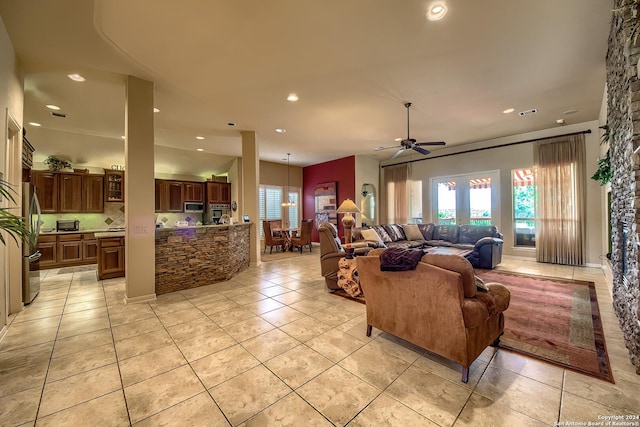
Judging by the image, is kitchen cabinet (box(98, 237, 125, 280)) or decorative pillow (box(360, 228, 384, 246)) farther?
decorative pillow (box(360, 228, 384, 246))

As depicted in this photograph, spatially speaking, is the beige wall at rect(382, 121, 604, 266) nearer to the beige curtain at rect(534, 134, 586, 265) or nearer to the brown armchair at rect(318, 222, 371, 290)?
the beige curtain at rect(534, 134, 586, 265)

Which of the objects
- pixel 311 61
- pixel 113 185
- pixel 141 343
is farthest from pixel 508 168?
pixel 113 185

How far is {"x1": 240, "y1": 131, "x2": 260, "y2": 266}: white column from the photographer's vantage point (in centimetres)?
581

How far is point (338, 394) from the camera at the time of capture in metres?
1.76

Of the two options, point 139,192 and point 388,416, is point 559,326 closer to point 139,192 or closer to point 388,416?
point 388,416

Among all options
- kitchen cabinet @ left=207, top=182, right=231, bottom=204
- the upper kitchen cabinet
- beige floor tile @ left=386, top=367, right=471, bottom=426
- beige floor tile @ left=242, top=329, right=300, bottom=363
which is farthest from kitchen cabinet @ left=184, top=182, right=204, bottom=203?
beige floor tile @ left=386, top=367, right=471, bottom=426

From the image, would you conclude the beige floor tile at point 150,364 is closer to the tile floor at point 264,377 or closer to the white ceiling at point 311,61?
the tile floor at point 264,377

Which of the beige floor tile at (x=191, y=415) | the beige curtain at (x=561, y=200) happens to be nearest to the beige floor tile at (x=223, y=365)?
the beige floor tile at (x=191, y=415)

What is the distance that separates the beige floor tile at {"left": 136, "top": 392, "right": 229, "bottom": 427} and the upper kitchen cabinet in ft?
22.8

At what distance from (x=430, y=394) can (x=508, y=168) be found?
6683 mm

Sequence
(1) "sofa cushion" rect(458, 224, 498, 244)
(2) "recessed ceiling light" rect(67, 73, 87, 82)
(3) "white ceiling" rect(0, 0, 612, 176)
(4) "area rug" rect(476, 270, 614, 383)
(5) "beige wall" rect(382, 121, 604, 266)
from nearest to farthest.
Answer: (4) "area rug" rect(476, 270, 614, 383)
(3) "white ceiling" rect(0, 0, 612, 176)
(2) "recessed ceiling light" rect(67, 73, 87, 82)
(5) "beige wall" rect(382, 121, 604, 266)
(1) "sofa cushion" rect(458, 224, 498, 244)

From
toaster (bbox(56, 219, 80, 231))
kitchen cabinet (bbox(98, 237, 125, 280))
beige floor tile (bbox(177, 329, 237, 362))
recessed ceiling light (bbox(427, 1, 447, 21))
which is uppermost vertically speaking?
recessed ceiling light (bbox(427, 1, 447, 21))

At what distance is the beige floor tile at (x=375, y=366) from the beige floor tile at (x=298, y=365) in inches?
7.7

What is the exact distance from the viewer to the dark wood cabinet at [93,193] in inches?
250
